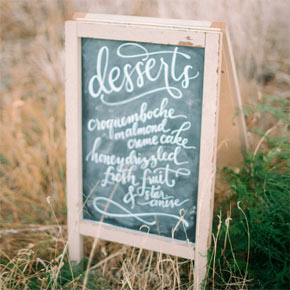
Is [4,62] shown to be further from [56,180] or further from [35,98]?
[56,180]

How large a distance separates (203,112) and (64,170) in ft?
4.61

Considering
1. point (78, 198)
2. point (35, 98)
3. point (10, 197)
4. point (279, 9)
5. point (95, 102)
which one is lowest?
point (10, 197)

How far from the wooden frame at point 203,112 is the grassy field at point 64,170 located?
0.27ft

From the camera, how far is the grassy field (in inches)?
81.7

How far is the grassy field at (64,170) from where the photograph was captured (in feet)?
6.81

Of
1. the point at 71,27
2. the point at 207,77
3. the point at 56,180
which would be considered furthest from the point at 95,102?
the point at 56,180

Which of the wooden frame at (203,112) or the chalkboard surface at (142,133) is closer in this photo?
the wooden frame at (203,112)

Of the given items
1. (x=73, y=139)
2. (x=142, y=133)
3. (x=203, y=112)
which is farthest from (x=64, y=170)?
(x=203, y=112)

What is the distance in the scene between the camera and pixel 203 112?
193 cm

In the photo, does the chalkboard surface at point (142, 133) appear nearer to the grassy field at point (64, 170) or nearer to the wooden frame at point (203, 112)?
the wooden frame at point (203, 112)

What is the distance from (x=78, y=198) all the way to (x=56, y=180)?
0.75m

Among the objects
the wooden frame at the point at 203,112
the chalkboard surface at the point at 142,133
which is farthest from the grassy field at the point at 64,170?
the chalkboard surface at the point at 142,133

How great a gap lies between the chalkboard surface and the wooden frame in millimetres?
42

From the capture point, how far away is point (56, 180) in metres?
2.97
